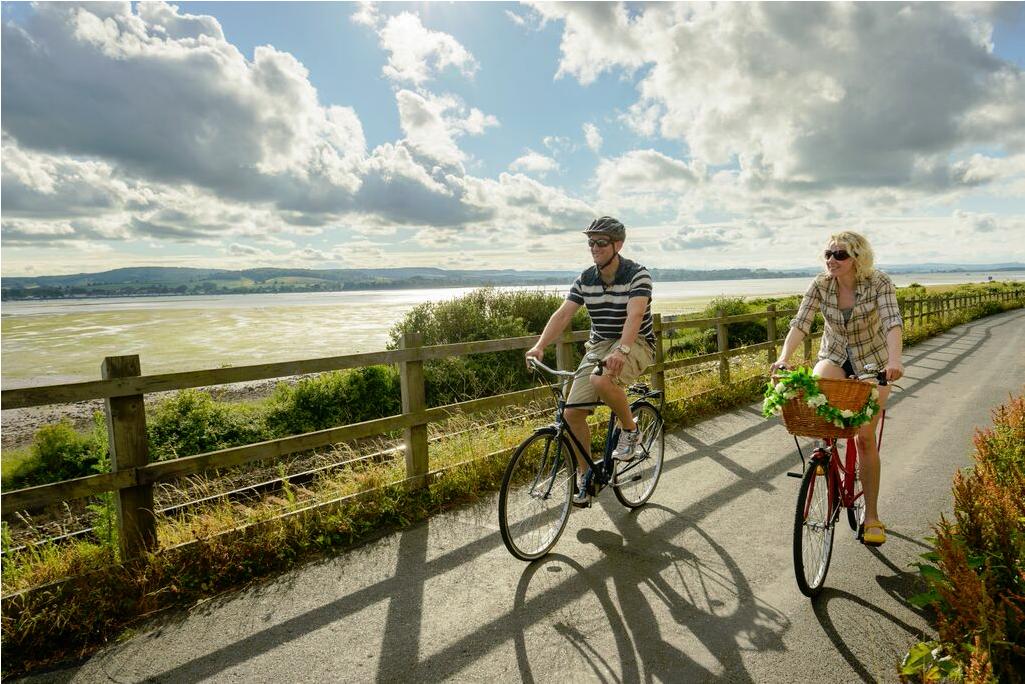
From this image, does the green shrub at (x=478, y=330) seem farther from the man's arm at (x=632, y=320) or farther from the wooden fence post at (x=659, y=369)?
the man's arm at (x=632, y=320)

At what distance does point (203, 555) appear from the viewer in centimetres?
399

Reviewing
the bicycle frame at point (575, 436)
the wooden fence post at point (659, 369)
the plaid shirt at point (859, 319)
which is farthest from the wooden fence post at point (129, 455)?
the wooden fence post at point (659, 369)

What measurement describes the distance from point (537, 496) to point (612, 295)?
58.8 inches

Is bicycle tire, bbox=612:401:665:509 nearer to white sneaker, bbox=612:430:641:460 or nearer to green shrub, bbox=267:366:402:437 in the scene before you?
white sneaker, bbox=612:430:641:460

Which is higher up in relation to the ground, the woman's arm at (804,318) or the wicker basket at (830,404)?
the woman's arm at (804,318)

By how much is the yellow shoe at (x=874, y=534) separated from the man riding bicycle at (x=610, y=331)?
5.15 feet

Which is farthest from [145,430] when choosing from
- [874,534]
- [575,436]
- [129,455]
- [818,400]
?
[874,534]

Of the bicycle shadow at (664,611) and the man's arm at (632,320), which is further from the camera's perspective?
the man's arm at (632,320)

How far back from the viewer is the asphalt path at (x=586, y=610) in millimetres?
2947

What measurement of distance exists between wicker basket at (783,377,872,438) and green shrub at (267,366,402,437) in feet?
48.7

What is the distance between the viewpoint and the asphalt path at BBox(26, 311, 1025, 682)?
295cm

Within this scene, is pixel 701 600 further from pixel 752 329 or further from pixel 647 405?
pixel 752 329

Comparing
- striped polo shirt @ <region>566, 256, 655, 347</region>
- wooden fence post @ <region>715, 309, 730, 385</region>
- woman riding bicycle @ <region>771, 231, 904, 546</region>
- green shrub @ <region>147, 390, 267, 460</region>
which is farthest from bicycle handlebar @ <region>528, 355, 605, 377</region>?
green shrub @ <region>147, 390, 267, 460</region>

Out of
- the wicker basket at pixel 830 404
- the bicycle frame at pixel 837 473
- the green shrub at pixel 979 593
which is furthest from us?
the bicycle frame at pixel 837 473
